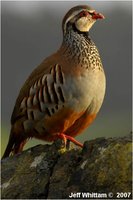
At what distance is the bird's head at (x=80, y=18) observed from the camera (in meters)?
7.76

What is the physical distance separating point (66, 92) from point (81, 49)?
0.61 metres

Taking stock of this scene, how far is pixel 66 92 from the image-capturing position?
729cm

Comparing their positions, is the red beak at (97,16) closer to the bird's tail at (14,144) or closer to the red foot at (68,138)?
the red foot at (68,138)

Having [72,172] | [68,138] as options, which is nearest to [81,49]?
Answer: [68,138]

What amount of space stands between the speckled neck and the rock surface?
3.73 feet

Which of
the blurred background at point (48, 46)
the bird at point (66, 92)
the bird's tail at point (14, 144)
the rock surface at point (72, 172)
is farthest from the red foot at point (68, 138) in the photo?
the blurred background at point (48, 46)

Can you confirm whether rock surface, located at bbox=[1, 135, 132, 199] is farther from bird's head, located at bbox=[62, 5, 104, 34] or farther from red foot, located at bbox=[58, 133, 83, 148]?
bird's head, located at bbox=[62, 5, 104, 34]

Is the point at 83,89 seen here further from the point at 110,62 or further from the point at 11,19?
the point at 11,19

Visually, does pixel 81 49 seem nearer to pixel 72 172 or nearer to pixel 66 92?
pixel 66 92

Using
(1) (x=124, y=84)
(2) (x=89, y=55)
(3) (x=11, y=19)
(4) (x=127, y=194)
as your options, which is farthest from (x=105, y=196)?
(3) (x=11, y=19)

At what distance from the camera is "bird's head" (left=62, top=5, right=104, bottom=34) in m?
7.76

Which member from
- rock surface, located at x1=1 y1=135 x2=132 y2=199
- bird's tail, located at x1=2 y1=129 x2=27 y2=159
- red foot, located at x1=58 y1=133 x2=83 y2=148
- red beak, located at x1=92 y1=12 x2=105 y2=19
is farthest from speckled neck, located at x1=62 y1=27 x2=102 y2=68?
rock surface, located at x1=1 y1=135 x2=132 y2=199

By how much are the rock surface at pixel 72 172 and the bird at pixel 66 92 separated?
1.79 feet

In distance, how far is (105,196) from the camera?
18.6ft
